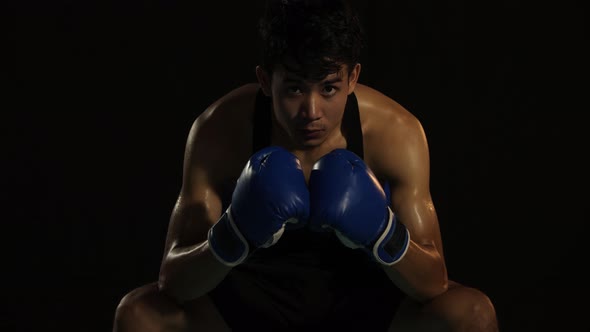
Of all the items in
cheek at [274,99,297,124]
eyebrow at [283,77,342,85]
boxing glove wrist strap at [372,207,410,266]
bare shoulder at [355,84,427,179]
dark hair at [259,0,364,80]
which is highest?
dark hair at [259,0,364,80]

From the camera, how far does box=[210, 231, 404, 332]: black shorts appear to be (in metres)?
3.41

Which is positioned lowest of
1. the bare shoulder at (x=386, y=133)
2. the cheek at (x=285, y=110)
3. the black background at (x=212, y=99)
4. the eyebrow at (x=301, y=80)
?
the black background at (x=212, y=99)

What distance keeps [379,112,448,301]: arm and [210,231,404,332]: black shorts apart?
0.17 m

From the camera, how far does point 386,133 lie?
3482 millimetres

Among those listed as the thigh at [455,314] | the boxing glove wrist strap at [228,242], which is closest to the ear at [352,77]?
the boxing glove wrist strap at [228,242]

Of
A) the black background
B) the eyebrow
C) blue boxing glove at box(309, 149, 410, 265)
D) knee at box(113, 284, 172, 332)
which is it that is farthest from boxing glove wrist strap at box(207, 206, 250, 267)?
the black background

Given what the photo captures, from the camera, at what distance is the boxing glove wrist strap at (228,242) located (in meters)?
3.06

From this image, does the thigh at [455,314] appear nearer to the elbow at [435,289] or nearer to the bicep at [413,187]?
the elbow at [435,289]

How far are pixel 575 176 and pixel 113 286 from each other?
2.13 meters

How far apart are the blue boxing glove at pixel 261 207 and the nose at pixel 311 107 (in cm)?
14

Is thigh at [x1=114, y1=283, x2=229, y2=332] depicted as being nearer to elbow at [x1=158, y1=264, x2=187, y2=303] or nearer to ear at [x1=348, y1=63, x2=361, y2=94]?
elbow at [x1=158, y1=264, x2=187, y2=303]

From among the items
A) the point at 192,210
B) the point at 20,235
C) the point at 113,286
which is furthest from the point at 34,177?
the point at 192,210

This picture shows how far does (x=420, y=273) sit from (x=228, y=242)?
577 mm

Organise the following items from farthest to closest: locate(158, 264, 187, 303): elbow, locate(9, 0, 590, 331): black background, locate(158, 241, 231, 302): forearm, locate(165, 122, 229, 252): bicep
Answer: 1. locate(9, 0, 590, 331): black background
2. locate(165, 122, 229, 252): bicep
3. locate(158, 264, 187, 303): elbow
4. locate(158, 241, 231, 302): forearm
